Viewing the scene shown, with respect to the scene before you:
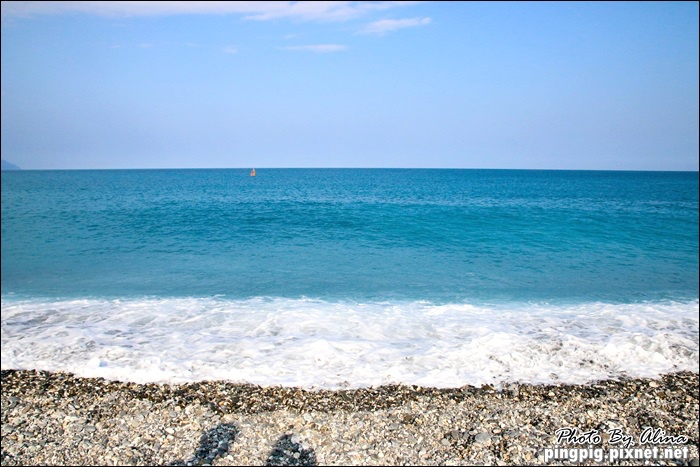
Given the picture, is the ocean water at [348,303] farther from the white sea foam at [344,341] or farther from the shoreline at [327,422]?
the shoreline at [327,422]

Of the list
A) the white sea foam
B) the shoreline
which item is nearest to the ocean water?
the white sea foam

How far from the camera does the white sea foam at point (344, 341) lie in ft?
24.0

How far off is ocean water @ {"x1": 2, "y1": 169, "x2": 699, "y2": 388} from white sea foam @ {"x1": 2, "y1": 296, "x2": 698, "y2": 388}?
47 mm

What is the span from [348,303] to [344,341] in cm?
283

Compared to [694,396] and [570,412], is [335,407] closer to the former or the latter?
[570,412]

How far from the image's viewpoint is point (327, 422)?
571 cm

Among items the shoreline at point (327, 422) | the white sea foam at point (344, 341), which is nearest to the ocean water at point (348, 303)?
the white sea foam at point (344, 341)

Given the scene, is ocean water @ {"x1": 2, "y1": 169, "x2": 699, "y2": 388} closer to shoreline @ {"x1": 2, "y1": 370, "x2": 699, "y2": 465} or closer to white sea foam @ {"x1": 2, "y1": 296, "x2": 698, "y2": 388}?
white sea foam @ {"x1": 2, "y1": 296, "x2": 698, "y2": 388}

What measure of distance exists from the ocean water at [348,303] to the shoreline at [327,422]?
51 centimetres

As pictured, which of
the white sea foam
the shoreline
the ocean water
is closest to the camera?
the shoreline

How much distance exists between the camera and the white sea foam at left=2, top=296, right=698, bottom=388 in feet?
24.0

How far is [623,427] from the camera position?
18.8ft

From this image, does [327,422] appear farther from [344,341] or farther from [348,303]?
[348,303]

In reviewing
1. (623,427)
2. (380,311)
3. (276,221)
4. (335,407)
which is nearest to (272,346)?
(335,407)
